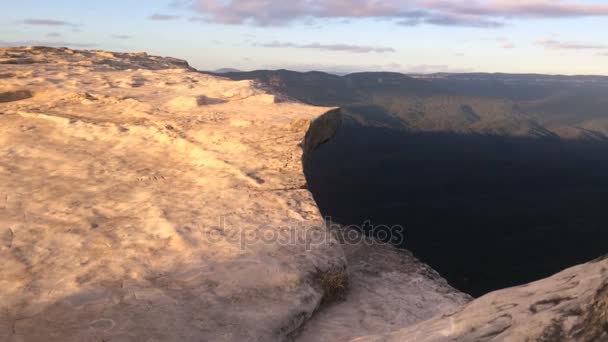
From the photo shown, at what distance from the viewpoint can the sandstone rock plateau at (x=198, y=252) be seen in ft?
9.52

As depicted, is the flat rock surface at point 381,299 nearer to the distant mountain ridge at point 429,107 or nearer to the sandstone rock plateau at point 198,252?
the sandstone rock plateau at point 198,252

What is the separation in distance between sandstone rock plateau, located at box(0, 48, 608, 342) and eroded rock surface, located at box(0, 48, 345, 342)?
2cm

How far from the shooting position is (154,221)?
458 cm

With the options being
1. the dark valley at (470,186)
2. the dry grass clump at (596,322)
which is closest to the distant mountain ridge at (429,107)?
the dark valley at (470,186)

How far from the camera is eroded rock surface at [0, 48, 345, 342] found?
3322mm

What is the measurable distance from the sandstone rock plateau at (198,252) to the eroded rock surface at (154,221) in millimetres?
16

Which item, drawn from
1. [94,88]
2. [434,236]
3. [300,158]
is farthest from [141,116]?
[434,236]

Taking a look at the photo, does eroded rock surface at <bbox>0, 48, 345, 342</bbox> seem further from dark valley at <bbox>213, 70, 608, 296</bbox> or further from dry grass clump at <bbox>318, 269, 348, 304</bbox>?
dark valley at <bbox>213, 70, 608, 296</bbox>

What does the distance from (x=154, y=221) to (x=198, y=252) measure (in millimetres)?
754

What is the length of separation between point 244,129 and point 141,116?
206 cm

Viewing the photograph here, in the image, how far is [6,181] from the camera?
207 inches

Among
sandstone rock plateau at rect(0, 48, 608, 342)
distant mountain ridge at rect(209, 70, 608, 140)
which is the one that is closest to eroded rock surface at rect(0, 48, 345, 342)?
sandstone rock plateau at rect(0, 48, 608, 342)

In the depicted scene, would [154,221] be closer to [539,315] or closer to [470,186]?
[539,315]

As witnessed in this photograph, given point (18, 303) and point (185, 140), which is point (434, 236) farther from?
point (18, 303)
